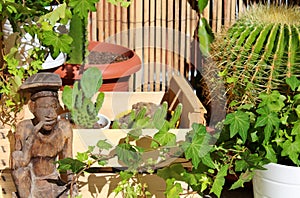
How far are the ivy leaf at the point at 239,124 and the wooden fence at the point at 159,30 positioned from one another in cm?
81

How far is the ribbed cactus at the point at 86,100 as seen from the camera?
2.33m

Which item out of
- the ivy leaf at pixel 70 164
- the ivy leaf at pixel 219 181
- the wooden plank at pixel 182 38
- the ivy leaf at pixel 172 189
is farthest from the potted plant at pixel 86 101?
the wooden plank at pixel 182 38

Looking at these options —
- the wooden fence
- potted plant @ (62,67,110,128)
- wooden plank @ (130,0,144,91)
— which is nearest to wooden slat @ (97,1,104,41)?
the wooden fence

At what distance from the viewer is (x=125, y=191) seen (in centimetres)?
230

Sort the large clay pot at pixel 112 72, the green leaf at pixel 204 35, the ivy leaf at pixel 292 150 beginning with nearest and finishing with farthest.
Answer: the ivy leaf at pixel 292 150 < the large clay pot at pixel 112 72 < the green leaf at pixel 204 35

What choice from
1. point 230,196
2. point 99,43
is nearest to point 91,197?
point 230,196

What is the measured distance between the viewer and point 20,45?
8.02 ft

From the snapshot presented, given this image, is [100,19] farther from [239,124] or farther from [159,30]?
[239,124]

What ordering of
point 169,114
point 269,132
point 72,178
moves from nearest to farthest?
point 269,132, point 72,178, point 169,114

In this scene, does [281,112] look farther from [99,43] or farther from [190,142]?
[99,43]

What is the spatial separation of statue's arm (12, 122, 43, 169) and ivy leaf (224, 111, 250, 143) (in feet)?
1.74

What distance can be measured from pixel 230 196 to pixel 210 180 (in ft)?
1.19

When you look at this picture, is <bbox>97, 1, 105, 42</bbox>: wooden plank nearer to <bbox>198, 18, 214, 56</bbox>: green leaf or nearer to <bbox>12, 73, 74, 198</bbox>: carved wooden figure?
<bbox>198, 18, 214, 56</bbox>: green leaf

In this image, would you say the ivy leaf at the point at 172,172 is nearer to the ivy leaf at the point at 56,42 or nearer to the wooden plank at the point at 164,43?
Result: the ivy leaf at the point at 56,42
